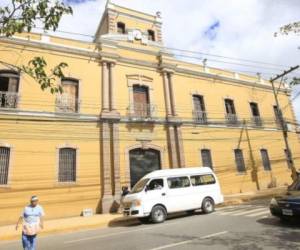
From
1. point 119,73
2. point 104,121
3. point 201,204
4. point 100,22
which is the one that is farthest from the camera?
point 100,22

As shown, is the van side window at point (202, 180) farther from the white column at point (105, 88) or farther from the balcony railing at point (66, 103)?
the balcony railing at point (66, 103)

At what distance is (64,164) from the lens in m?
14.9

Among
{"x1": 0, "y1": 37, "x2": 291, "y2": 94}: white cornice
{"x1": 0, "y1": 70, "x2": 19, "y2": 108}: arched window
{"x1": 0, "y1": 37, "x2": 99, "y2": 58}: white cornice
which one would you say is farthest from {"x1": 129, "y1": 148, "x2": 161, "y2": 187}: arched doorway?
{"x1": 0, "y1": 70, "x2": 19, "y2": 108}: arched window

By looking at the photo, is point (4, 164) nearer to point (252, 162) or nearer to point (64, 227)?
point (64, 227)

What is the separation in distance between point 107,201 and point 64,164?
3.06 m

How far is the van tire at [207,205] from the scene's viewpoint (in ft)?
42.6

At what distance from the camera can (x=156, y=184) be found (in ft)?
40.0

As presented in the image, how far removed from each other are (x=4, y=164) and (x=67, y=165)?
3023 mm

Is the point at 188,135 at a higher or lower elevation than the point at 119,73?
lower

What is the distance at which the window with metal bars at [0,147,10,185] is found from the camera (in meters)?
13.3

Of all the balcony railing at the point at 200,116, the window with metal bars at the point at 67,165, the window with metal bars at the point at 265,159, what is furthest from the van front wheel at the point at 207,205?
the window with metal bars at the point at 265,159

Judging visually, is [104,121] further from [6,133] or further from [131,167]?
[6,133]

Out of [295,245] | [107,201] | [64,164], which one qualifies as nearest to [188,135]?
[107,201]

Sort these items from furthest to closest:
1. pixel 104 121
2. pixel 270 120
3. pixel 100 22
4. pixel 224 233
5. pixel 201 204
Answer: pixel 270 120 → pixel 100 22 → pixel 104 121 → pixel 201 204 → pixel 224 233
